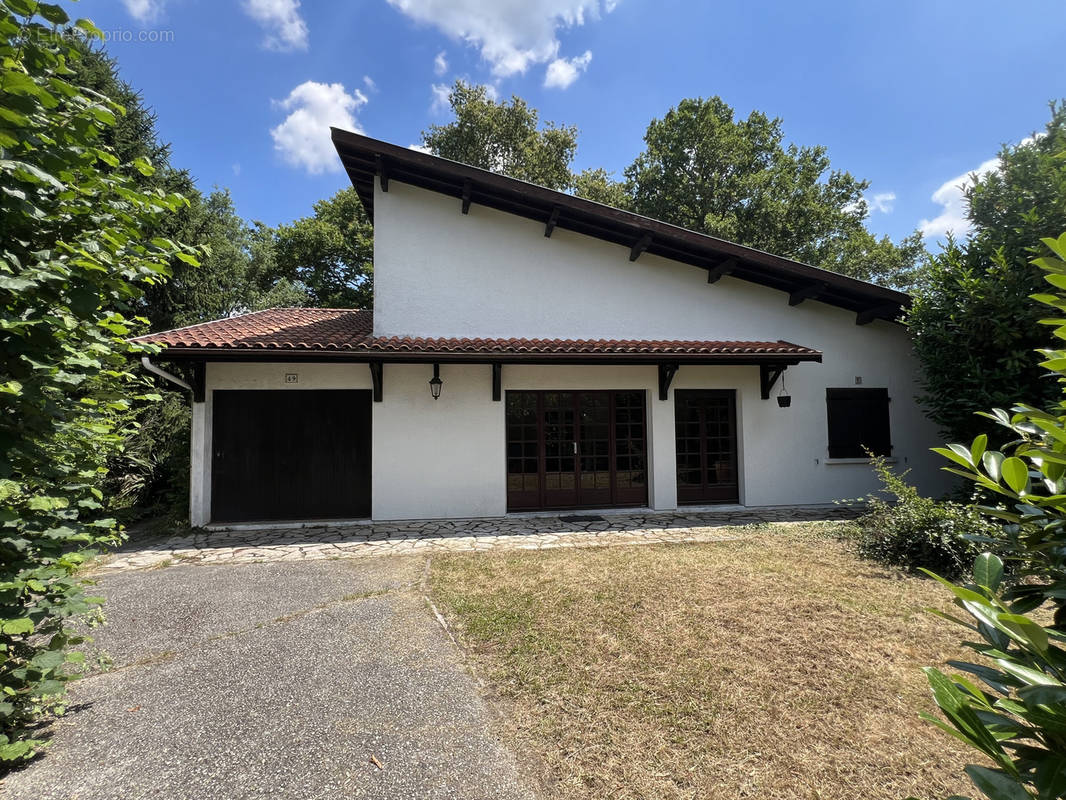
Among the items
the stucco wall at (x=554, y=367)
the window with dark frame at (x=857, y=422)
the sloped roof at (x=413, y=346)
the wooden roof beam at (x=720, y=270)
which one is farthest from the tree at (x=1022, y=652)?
the window with dark frame at (x=857, y=422)

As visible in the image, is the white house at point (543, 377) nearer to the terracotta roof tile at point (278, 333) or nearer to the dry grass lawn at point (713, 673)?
the terracotta roof tile at point (278, 333)

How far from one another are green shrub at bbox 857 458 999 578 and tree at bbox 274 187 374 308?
68.5ft

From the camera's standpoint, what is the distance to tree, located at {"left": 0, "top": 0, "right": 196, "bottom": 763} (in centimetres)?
193

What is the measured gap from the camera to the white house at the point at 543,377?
7.92 m

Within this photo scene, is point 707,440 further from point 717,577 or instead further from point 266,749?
point 266,749

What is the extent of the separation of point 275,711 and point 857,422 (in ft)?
34.2

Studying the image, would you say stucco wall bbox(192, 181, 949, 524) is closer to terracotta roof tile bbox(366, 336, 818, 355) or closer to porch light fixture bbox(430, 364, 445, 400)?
porch light fixture bbox(430, 364, 445, 400)

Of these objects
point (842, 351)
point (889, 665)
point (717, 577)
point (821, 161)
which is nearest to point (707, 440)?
point (842, 351)

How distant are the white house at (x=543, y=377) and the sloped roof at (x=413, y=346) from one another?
0.05 meters

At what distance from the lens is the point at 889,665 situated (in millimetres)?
3258

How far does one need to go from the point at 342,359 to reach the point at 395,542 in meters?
2.95

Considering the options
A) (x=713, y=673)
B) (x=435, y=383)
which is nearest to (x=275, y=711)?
(x=713, y=673)

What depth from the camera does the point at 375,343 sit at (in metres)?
7.43

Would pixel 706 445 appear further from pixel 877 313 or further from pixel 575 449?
pixel 877 313
